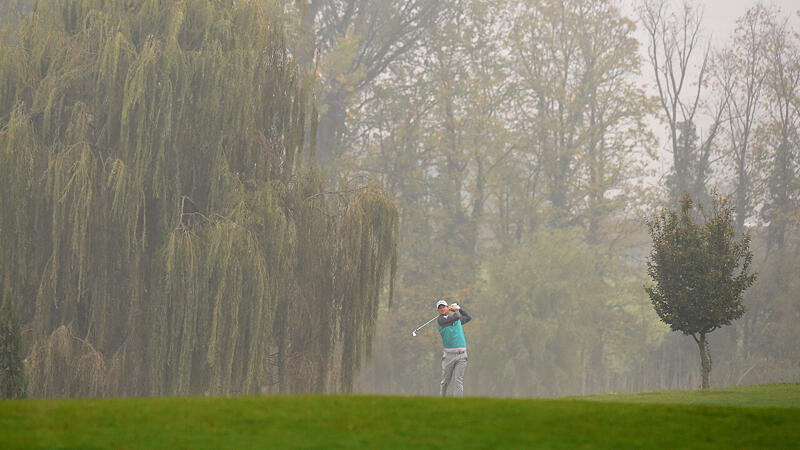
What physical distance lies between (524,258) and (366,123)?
10.9 metres

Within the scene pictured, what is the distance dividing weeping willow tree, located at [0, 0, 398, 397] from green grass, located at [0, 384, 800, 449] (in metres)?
7.48

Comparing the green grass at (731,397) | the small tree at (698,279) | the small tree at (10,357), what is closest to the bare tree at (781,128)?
the small tree at (698,279)

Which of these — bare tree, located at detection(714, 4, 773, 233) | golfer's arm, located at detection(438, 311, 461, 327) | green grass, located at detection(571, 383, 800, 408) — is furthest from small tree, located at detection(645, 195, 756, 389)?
bare tree, located at detection(714, 4, 773, 233)

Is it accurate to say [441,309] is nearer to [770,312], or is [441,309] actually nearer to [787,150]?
[770,312]

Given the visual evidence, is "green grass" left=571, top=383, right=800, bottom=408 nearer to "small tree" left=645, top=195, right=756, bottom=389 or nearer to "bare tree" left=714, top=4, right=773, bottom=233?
"small tree" left=645, top=195, right=756, bottom=389

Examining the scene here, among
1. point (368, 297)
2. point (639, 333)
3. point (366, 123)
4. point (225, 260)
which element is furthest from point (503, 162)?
point (225, 260)

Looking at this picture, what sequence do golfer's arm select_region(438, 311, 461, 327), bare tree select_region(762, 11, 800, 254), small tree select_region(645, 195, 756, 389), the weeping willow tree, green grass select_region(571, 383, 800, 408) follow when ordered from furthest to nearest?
bare tree select_region(762, 11, 800, 254) → small tree select_region(645, 195, 756, 389) → the weeping willow tree → golfer's arm select_region(438, 311, 461, 327) → green grass select_region(571, 383, 800, 408)

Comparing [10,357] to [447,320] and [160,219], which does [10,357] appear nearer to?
[160,219]

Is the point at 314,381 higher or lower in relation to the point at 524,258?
lower

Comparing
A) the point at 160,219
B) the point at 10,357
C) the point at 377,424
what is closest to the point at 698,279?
the point at 160,219

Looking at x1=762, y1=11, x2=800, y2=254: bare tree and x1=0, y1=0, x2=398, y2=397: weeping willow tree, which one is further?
x1=762, y1=11, x2=800, y2=254: bare tree

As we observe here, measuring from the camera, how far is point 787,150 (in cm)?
4694

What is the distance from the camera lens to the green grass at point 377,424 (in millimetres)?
9070

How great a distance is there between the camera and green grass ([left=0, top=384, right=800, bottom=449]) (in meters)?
9.07
